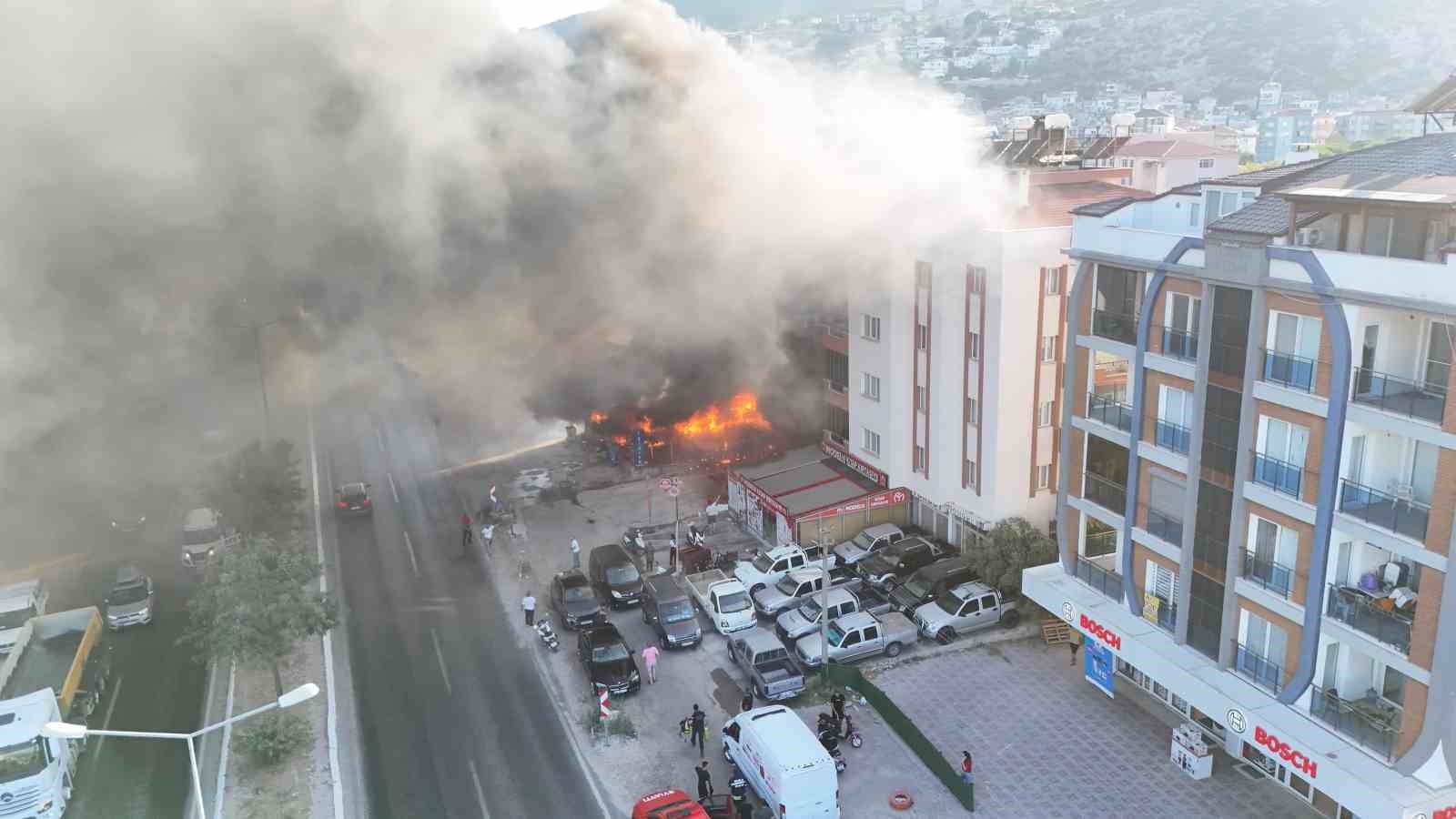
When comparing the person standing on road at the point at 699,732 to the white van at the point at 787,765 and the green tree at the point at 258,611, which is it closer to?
the white van at the point at 787,765

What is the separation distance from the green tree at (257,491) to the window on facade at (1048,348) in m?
20.6

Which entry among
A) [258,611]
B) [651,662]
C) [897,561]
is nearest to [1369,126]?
[897,561]

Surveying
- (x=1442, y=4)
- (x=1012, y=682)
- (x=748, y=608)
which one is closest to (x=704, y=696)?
(x=748, y=608)

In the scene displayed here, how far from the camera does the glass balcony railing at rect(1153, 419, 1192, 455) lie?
60.2ft

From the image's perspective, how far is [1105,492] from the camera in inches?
810

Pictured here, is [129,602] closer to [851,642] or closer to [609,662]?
[609,662]

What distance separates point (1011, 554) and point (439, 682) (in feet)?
42.7

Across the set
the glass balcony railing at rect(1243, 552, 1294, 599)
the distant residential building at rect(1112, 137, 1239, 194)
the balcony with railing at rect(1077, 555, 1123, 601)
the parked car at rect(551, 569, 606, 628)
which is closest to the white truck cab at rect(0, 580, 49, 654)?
the parked car at rect(551, 569, 606, 628)

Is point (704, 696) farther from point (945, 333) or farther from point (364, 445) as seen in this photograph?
point (364, 445)

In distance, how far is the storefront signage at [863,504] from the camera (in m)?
28.5

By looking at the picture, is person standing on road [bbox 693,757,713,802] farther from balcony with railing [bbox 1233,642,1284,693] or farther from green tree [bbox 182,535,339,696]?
balcony with railing [bbox 1233,642,1284,693]

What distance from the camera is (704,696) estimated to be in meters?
22.0

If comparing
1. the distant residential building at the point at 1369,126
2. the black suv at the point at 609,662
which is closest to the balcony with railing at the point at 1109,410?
the black suv at the point at 609,662

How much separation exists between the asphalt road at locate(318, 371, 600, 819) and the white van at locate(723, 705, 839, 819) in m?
2.84
